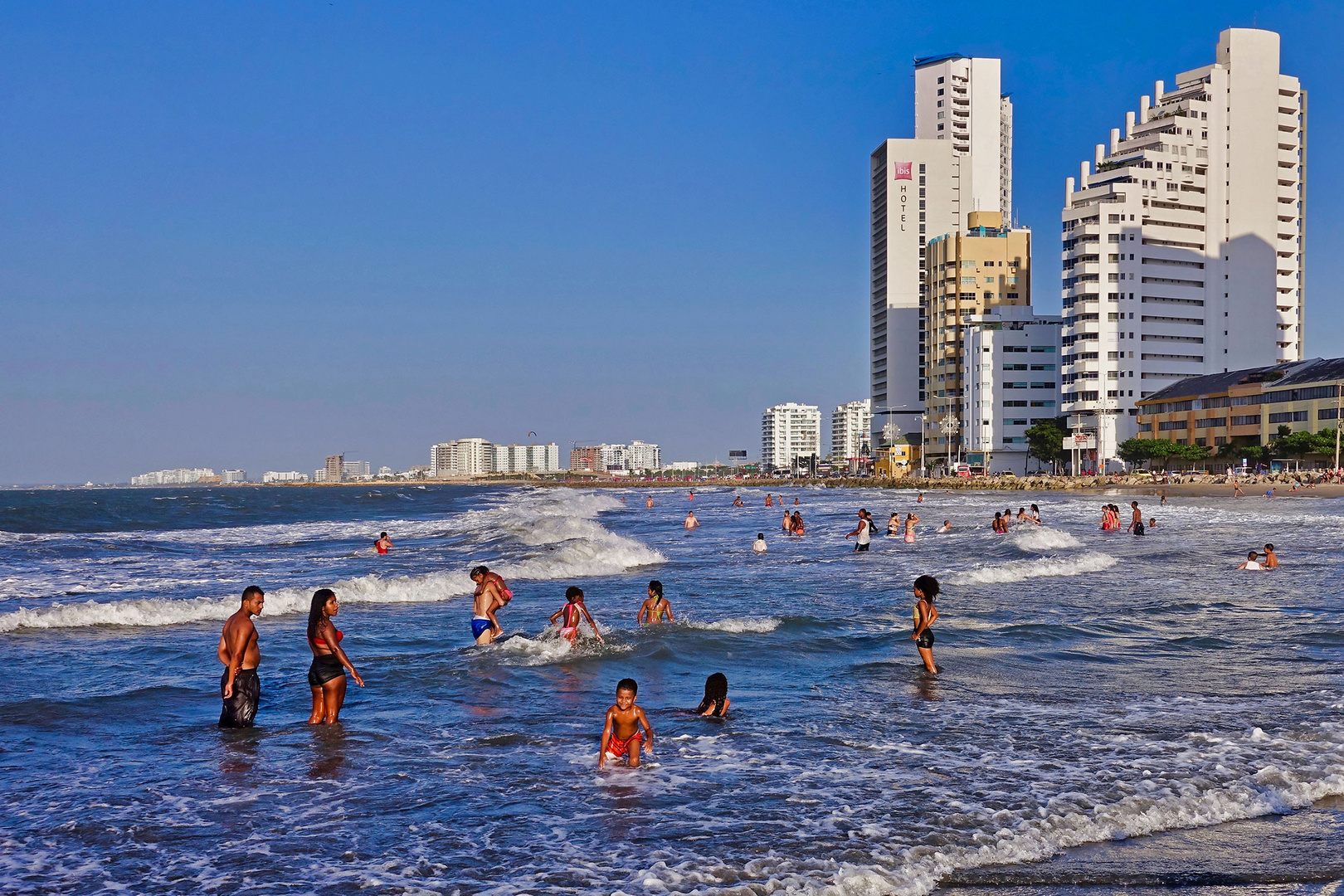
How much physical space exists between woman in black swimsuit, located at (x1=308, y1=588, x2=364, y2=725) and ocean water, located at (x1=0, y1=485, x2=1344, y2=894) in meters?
0.27

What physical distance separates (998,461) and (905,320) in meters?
31.2

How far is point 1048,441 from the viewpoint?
367 feet

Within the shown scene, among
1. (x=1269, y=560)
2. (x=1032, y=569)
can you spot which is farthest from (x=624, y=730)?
(x=1269, y=560)

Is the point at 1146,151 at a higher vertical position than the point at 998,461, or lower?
higher

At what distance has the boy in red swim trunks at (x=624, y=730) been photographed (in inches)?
316

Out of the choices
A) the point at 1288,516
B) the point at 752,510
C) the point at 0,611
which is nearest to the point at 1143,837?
the point at 0,611

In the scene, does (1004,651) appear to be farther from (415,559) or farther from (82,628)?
(415,559)

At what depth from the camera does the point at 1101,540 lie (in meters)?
33.1

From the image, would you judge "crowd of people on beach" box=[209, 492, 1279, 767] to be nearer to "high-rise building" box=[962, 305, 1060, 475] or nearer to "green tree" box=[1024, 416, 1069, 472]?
"green tree" box=[1024, 416, 1069, 472]

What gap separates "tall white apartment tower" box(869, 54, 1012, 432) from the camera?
148625 millimetres

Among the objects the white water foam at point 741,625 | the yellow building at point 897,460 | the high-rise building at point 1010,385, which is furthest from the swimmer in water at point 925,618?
the yellow building at point 897,460

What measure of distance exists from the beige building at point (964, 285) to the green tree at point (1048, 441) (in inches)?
644

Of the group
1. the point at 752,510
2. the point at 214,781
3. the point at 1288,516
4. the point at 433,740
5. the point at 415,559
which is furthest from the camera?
the point at 752,510

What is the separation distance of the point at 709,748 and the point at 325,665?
3.82m
